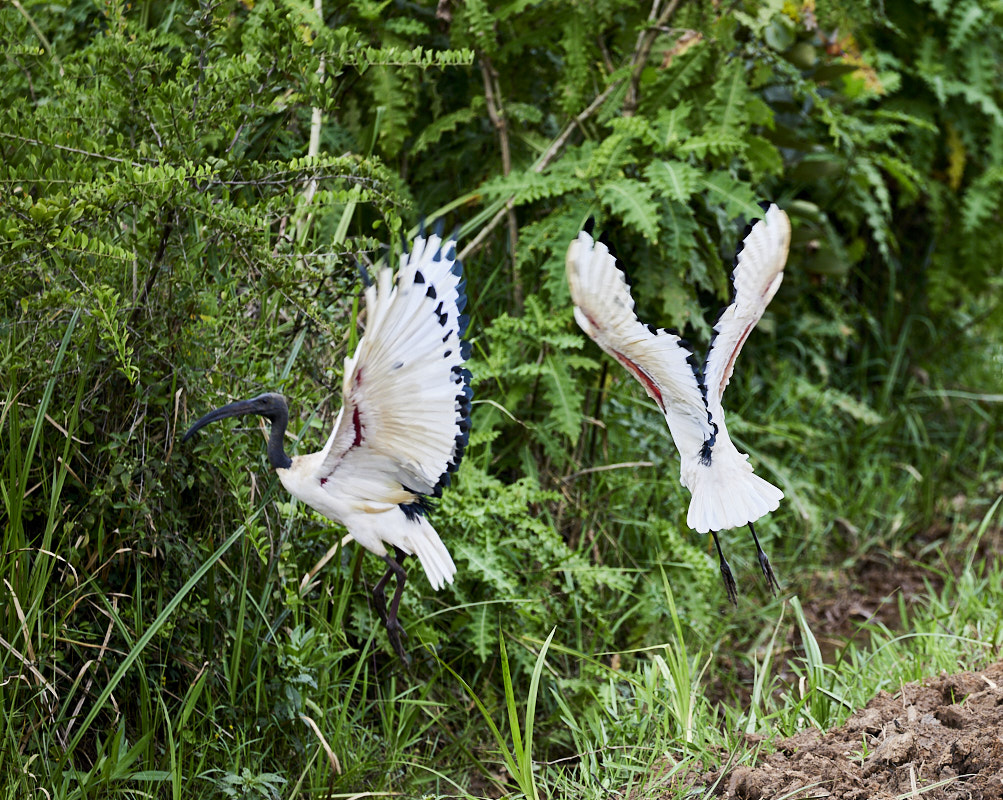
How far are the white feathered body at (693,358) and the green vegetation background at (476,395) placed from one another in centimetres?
62

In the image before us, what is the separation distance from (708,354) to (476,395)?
74.8 inches

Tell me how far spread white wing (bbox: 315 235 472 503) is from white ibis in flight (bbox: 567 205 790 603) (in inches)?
11.2

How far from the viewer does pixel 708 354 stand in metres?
2.25

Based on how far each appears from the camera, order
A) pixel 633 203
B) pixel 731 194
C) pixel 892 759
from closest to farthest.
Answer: pixel 892 759, pixel 633 203, pixel 731 194

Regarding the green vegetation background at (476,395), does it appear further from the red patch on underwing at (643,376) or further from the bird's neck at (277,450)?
the red patch on underwing at (643,376)

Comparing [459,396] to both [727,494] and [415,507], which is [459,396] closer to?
[415,507]

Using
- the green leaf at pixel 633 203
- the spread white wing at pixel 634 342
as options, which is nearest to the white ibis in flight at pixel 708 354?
the spread white wing at pixel 634 342

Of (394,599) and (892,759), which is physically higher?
(394,599)

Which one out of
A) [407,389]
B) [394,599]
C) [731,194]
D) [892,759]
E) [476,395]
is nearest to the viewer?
[407,389]

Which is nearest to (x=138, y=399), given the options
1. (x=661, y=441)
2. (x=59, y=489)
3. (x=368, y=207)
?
(x=59, y=489)

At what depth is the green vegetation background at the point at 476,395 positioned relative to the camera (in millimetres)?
2682

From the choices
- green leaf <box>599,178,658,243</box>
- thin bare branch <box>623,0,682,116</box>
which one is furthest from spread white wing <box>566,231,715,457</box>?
thin bare branch <box>623,0,682,116</box>

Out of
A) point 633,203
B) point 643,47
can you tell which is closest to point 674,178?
point 633,203

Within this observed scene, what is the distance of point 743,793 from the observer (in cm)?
256
